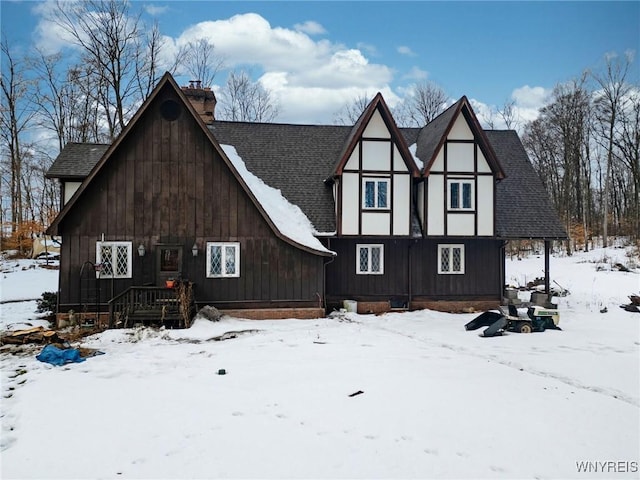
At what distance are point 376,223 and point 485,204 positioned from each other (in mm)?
4252

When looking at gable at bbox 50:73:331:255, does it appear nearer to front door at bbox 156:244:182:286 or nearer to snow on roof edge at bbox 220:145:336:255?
front door at bbox 156:244:182:286

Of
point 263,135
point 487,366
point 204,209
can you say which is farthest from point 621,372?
point 263,135

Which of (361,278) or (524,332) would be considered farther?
(361,278)

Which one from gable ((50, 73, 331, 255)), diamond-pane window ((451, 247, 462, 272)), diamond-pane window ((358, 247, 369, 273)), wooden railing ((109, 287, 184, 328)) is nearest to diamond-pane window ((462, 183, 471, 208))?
diamond-pane window ((451, 247, 462, 272))

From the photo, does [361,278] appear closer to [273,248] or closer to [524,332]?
[273,248]

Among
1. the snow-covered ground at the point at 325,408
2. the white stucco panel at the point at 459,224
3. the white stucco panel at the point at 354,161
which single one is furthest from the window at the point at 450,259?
the snow-covered ground at the point at 325,408

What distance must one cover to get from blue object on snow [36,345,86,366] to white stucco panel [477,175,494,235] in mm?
13692

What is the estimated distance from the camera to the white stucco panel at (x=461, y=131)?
55.8ft

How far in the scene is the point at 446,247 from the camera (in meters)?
17.6

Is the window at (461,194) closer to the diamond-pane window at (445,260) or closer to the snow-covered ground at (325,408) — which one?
Result: the diamond-pane window at (445,260)

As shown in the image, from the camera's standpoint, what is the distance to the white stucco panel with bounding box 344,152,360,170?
650 inches

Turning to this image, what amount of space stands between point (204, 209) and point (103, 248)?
3.22 meters

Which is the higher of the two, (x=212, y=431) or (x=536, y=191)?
(x=536, y=191)

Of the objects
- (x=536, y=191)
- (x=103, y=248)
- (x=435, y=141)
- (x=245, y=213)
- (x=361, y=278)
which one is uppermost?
(x=435, y=141)
